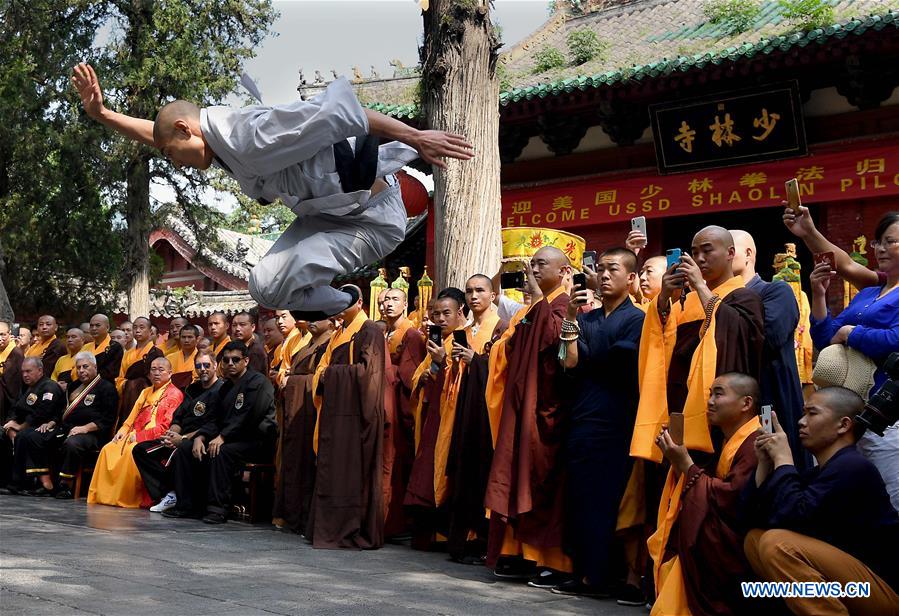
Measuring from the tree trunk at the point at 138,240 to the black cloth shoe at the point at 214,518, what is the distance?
347 inches

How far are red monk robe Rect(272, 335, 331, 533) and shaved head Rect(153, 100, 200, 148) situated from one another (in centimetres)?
465

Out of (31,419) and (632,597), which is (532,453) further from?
(31,419)

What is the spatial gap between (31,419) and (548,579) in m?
7.34

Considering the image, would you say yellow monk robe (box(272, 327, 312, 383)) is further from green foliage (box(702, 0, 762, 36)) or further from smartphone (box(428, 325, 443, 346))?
green foliage (box(702, 0, 762, 36))

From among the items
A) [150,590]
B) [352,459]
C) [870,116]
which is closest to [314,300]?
[150,590]

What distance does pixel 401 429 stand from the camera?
27.8 ft

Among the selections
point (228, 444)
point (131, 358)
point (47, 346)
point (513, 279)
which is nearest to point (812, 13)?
point (513, 279)

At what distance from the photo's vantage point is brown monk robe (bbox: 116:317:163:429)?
11.4 meters

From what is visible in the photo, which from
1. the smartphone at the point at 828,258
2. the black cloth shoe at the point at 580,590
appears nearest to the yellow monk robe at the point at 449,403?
the black cloth shoe at the point at 580,590

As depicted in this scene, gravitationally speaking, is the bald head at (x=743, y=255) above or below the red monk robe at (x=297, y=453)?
above

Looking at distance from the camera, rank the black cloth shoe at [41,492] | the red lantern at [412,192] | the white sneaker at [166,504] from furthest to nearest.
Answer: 1. the red lantern at [412,192]
2. the black cloth shoe at [41,492]
3. the white sneaker at [166,504]

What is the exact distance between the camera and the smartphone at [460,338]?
718cm

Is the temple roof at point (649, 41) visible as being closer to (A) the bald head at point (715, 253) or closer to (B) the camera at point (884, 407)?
(A) the bald head at point (715, 253)

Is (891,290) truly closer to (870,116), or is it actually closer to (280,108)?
(280,108)
